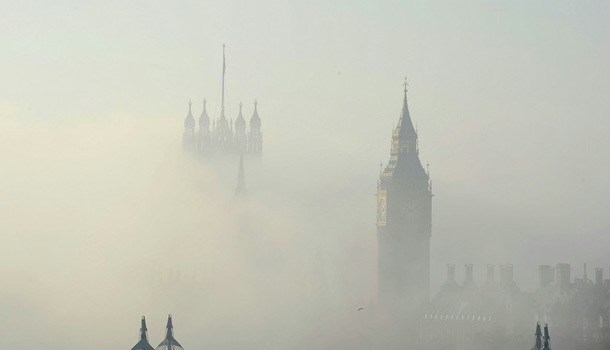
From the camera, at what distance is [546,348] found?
199 metres

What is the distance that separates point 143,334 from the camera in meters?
200

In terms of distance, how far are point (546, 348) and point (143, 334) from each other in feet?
95.2
